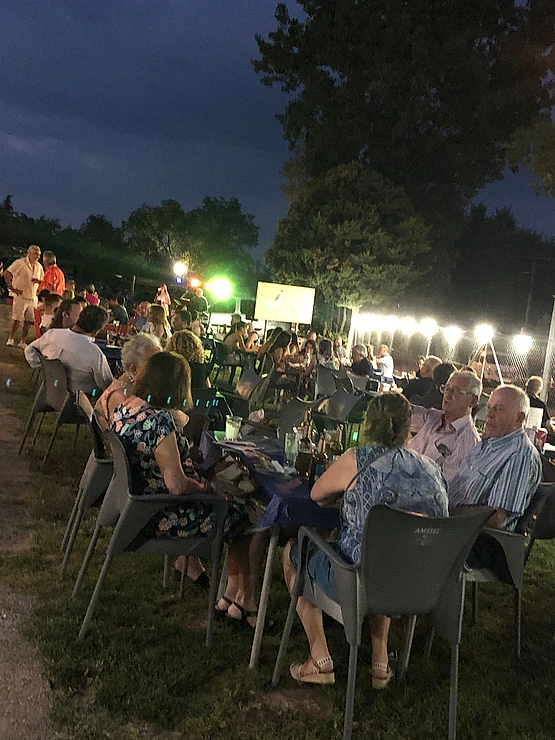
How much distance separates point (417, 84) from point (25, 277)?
55.5 feet

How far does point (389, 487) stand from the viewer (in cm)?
262

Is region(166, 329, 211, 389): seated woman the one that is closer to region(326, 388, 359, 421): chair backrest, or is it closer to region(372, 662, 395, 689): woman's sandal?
region(326, 388, 359, 421): chair backrest

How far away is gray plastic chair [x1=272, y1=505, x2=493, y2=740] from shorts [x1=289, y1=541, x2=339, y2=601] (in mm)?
72

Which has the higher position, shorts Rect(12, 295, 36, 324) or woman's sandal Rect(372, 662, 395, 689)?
shorts Rect(12, 295, 36, 324)

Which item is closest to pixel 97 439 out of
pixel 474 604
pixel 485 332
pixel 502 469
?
pixel 502 469

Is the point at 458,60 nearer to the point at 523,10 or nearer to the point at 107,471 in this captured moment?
the point at 523,10

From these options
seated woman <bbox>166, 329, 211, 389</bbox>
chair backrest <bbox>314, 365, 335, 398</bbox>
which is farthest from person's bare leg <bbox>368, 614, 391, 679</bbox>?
chair backrest <bbox>314, 365, 335, 398</bbox>

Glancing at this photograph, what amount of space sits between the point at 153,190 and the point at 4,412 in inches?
5210

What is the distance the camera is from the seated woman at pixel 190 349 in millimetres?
5523

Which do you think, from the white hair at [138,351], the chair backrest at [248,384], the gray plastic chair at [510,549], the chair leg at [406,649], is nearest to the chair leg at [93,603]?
the chair leg at [406,649]

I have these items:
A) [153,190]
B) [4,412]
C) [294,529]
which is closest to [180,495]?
[294,529]

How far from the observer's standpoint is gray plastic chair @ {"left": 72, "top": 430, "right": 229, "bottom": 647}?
117 inches

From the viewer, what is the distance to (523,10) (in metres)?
22.9

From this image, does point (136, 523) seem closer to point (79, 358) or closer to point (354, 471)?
point (354, 471)
